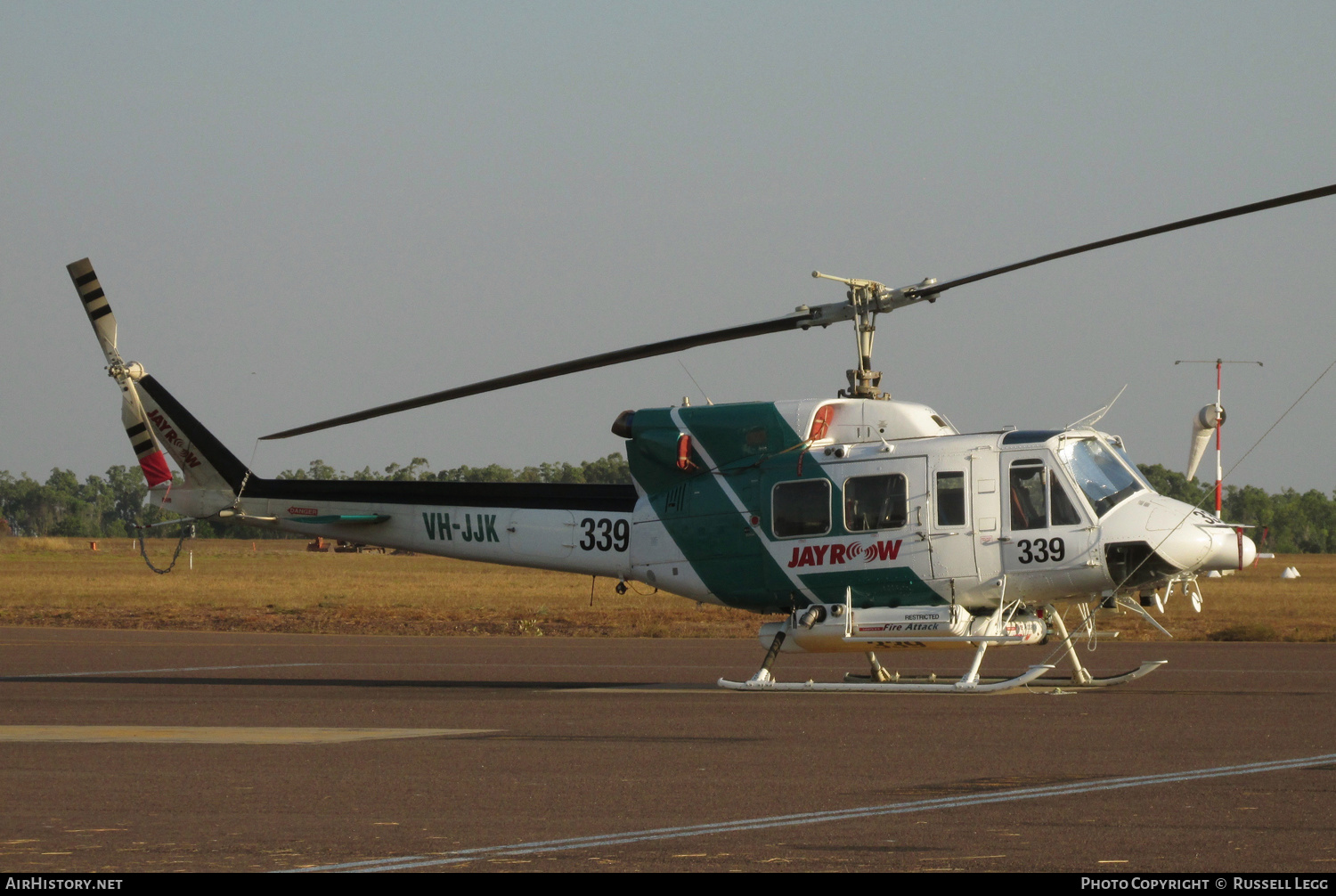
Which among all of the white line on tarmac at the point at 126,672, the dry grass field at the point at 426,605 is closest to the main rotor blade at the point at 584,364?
the white line on tarmac at the point at 126,672

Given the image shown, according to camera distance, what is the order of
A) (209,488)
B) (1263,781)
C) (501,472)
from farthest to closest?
(501,472)
(209,488)
(1263,781)

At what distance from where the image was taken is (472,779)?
10805 millimetres

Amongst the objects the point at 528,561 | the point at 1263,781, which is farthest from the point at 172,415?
the point at 1263,781

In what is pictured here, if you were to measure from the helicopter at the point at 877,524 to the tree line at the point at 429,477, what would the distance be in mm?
49022

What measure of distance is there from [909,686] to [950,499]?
2198 millimetres

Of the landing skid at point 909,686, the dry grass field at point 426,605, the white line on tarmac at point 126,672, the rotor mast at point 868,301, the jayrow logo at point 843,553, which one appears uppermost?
the rotor mast at point 868,301

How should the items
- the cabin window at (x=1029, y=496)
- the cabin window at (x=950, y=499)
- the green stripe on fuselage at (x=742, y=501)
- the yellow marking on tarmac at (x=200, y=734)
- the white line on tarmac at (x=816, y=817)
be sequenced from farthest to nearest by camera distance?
the green stripe on fuselage at (x=742, y=501), the cabin window at (x=950, y=499), the cabin window at (x=1029, y=496), the yellow marking on tarmac at (x=200, y=734), the white line on tarmac at (x=816, y=817)

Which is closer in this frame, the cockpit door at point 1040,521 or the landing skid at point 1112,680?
the cockpit door at point 1040,521

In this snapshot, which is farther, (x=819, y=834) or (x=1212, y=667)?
(x=1212, y=667)

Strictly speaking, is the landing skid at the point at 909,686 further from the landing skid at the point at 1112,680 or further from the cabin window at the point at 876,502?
the cabin window at the point at 876,502

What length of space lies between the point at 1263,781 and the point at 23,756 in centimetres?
956

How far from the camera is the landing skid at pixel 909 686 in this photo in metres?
16.5

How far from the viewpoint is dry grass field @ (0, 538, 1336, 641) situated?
3653 centimetres
